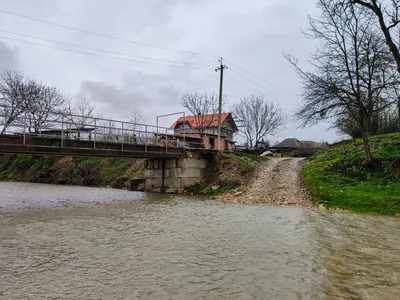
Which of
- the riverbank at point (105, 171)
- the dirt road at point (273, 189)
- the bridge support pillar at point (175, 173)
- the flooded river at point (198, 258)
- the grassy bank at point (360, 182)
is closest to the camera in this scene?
the flooded river at point (198, 258)

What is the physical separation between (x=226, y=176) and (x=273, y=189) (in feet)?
15.0

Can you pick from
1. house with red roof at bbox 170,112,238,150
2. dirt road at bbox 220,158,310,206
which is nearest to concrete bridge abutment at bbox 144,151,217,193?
dirt road at bbox 220,158,310,206

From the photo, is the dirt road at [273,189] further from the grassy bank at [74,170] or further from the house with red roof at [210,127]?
the house with red roof at [210,127]

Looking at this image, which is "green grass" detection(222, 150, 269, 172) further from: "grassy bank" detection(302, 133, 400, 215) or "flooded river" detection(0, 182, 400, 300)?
"flooded river" detection(0, 182, 400, 300)

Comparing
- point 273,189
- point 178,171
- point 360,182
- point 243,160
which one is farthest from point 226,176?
point 360,182

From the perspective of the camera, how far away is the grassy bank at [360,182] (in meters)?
14.8

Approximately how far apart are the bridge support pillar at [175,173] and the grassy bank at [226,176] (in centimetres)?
76

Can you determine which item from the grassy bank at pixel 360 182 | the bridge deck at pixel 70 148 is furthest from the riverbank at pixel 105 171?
the grassy bank at pixel 360 182

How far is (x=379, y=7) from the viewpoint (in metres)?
16.3

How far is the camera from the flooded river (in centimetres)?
499

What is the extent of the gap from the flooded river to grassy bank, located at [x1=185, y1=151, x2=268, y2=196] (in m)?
10.6

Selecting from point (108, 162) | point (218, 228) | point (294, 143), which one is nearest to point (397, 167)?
point (218, 228)

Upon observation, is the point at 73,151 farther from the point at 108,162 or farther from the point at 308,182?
the point at 108,162

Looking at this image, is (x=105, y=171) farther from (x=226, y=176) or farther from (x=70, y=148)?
(x=70, y=148)
